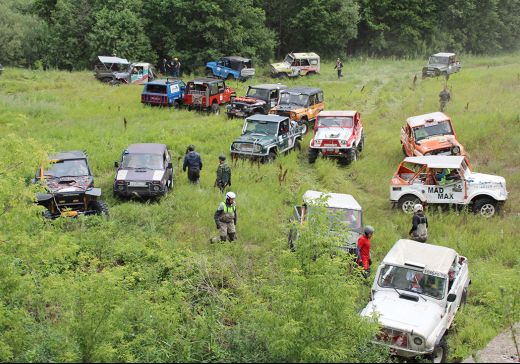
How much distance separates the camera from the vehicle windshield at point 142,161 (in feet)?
54.5

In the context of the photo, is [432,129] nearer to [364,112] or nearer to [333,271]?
[364,112]

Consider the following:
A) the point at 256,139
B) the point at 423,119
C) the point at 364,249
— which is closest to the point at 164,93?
the point at 256,139

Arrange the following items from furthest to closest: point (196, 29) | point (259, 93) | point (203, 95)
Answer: point (196, 29) → point (203, 95) → point (259, 93)

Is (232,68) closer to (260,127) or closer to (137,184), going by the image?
(260,127)

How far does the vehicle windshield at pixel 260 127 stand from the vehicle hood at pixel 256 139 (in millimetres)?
216

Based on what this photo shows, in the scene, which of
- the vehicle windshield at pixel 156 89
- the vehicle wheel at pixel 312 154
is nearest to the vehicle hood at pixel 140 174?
the vehicle wheel at pixel 312 154

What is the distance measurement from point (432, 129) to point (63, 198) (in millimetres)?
11892

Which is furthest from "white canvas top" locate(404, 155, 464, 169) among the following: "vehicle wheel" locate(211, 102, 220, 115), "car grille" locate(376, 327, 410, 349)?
"vehicle wheel" locate(211, 102, 220, 115)

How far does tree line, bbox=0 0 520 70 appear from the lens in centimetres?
4119

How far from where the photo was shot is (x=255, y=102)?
2552 centimetres

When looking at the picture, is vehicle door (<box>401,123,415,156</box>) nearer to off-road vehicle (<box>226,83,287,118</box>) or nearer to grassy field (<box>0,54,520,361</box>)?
grassy field (<box>0,54,520,361</box>)

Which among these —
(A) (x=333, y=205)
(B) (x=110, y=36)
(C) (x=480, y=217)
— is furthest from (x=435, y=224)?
(B) (x=110, y=36)

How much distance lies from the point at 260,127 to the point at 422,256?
10.7m

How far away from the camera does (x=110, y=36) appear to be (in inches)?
1578
